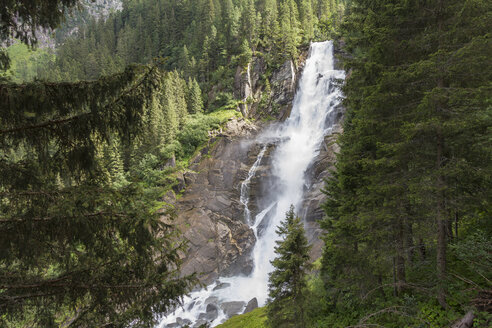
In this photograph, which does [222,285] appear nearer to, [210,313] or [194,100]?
[210,313]

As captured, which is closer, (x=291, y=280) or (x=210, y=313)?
(x=291, y=280)

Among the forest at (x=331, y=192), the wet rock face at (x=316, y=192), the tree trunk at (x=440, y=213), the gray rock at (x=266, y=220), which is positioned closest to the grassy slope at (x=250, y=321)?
→ the forest at (x=331, y=192)

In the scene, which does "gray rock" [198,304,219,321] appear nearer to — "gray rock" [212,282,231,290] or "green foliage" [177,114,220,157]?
"gray rock" [212,282,231,290]

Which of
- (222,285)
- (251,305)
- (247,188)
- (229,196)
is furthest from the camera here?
(247,188)

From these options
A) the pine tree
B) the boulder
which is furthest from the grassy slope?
the pine tree

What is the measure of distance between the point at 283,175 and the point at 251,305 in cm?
1504

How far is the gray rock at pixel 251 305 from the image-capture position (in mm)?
19931

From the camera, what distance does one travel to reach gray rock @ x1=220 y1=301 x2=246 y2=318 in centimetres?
2003

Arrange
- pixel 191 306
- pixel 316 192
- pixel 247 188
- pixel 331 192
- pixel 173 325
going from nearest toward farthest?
pixel 331 192 → pixel 173 325 → pixel 191 306 → pixel 316 192 → pixel 247 188

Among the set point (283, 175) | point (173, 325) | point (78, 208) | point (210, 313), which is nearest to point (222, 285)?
point (210, 313)

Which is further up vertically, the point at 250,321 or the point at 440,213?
the point at 440,213

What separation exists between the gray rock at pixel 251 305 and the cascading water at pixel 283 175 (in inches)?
24.6

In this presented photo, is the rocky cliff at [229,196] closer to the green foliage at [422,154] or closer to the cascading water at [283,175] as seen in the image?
the cascading water at [283,175]

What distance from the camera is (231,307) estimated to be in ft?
67.2
